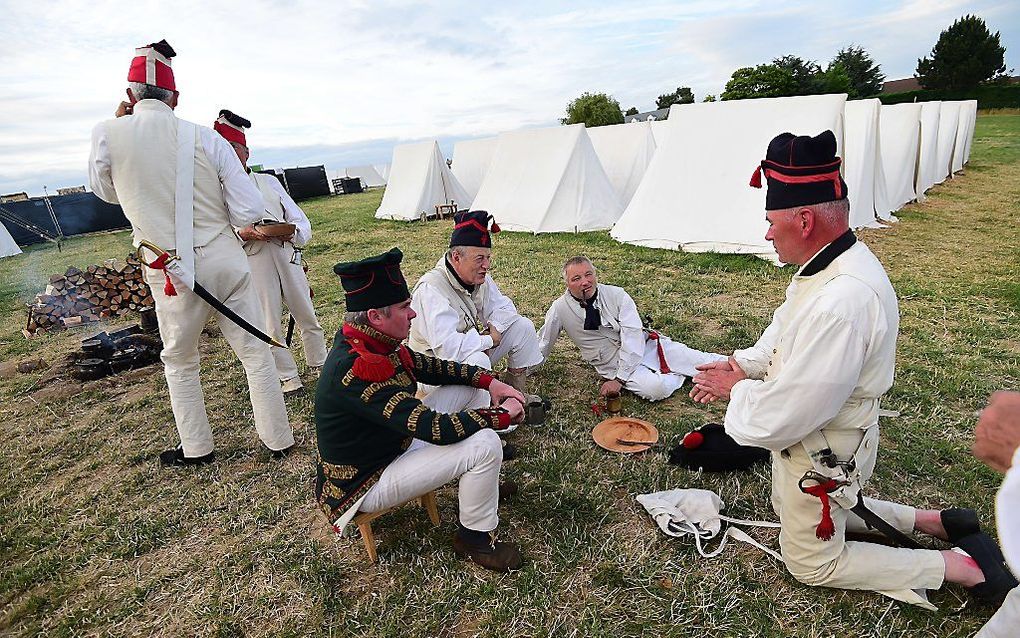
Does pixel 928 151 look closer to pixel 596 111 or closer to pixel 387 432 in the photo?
pixel 387 432

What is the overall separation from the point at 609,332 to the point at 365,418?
2.16m

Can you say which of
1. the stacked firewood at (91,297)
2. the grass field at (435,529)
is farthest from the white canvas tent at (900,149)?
the stacked firewood at (91,297)

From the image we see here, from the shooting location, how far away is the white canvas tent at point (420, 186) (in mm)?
13875

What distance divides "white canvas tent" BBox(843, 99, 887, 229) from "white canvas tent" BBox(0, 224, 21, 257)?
61.0ft

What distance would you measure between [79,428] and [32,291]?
6794mm

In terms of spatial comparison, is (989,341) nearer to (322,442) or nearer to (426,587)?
(426,587)

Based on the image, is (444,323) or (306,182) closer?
(444,323)

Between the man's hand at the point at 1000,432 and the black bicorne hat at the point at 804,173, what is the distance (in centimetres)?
83

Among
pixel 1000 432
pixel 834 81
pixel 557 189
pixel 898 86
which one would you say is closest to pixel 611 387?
pixel 1000 432

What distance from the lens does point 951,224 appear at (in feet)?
28.1

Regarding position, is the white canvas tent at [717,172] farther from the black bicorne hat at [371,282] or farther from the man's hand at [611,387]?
the black bicorne hat at [371,282]

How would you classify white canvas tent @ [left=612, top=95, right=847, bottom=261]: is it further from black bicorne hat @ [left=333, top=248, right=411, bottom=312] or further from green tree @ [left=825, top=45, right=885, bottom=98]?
green tree @ [left=825, top=45, right=885, bottom=98]

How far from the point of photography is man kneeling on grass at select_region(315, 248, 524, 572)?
206cm

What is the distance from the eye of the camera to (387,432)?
88.3 inches
